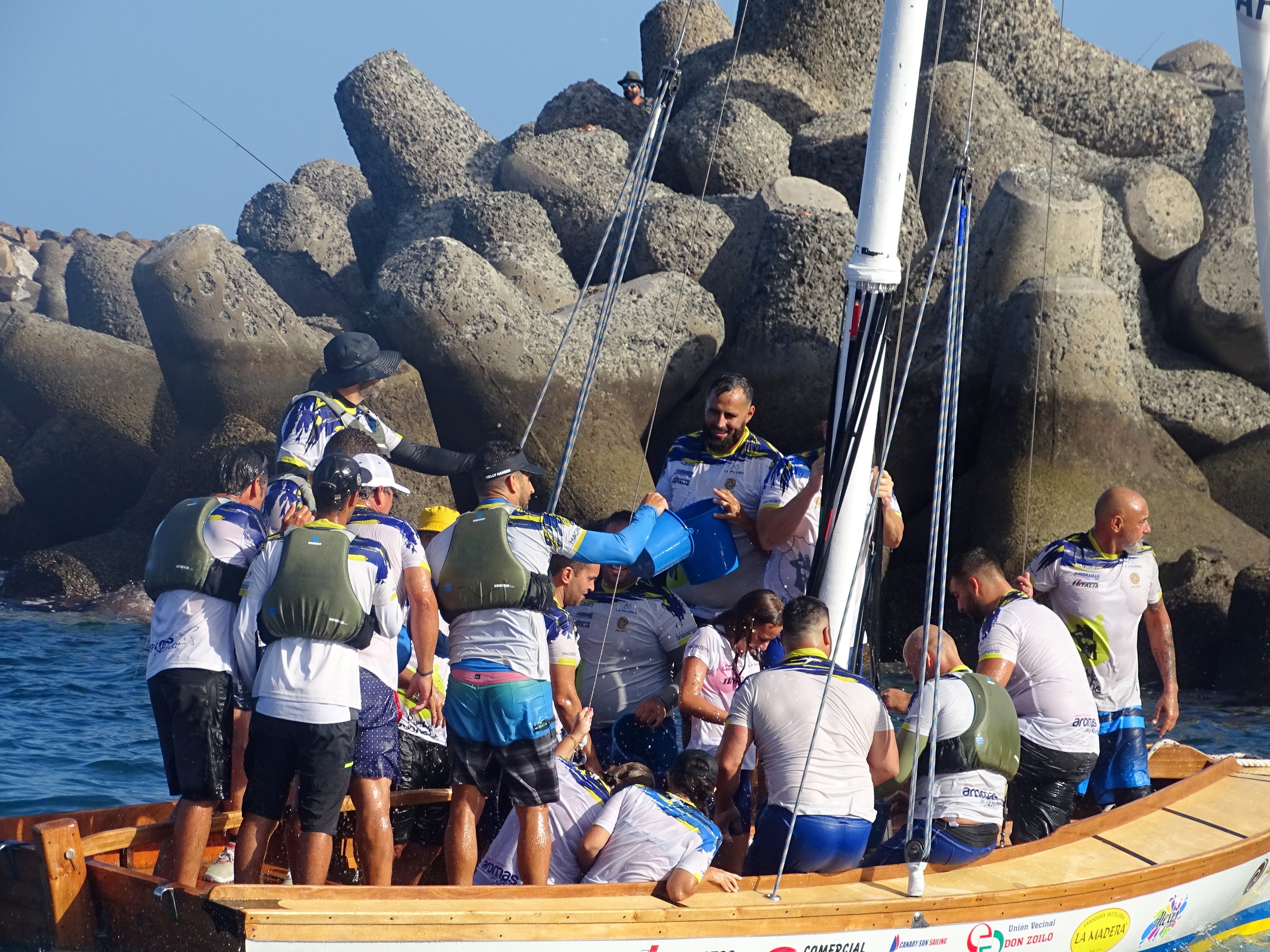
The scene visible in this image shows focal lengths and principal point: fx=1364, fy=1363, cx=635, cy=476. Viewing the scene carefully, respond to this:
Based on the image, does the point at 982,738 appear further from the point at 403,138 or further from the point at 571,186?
the point at 403,138

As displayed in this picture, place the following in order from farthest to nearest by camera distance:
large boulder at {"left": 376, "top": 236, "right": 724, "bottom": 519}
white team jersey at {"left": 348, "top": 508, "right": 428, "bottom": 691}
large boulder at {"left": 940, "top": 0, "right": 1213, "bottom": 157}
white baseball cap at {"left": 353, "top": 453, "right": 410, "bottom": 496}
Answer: large boulder at {"left": 940, "top": 0, "right": 1213, "bottom": 157}, large boulder at {"left": 376, "top": 236, "right": 724, "bottom": 519}, white baseball cap at {"left": 353, "top": 453, "right": 410, "bottom": 496}, white team jersey at {"left": 348, "top": 508, "right": 428, "bottom": 691}

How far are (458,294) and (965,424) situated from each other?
534 centimetres

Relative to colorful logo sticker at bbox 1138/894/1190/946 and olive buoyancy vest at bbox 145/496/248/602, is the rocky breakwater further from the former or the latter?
olive buoyancy vest at bbox 145/496/248/602

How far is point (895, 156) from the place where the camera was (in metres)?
6.00

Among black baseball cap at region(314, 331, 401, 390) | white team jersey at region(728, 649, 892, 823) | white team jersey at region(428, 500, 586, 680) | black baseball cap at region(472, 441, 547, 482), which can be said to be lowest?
white team jersey at region(728, 649, 892, 823)

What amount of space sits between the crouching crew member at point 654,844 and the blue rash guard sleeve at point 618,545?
1039 millimetres

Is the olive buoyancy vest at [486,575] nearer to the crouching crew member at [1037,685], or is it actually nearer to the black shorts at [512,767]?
the black shorts at [512,767]

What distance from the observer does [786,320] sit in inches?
574

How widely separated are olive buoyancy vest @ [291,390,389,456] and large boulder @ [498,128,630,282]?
10451mm

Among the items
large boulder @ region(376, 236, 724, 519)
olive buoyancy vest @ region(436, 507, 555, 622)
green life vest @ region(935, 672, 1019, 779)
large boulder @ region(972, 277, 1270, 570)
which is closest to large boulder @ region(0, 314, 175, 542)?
large boulder @ region(376, 236, 724, 519)

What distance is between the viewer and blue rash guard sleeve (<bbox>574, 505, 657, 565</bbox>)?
5.84 meters

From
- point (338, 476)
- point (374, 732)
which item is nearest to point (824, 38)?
point (338, 476)

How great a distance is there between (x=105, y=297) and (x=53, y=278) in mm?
17359

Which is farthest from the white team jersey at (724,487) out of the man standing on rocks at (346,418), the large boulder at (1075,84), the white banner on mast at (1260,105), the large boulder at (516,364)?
the large boulder at (1075,84)
